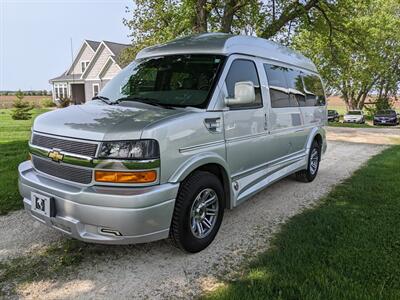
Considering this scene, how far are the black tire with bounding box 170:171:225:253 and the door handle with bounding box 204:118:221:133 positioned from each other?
47 centimetres

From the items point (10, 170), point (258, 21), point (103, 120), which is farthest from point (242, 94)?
point (258, 21)

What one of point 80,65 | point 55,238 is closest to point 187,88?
point 55,238

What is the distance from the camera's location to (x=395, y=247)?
3758 mm

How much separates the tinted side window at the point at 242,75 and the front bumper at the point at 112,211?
4.75ft

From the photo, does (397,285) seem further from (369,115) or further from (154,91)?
(369,115)

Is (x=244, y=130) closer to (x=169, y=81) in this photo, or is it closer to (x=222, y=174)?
(x=222, y=174)

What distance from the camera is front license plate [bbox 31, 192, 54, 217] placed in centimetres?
325

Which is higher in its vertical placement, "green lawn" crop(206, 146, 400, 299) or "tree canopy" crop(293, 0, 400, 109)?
"tree canopy" crop(293, 0, 400, 109)

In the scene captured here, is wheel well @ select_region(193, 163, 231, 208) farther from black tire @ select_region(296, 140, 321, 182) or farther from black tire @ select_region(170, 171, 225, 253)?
black tire @ select_region(296, 140, 321, 182)

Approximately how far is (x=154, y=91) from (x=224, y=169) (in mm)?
1276

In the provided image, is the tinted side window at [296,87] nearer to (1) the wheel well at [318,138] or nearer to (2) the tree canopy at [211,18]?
(1) the wheel well at [318,138]

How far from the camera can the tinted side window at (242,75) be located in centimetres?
406

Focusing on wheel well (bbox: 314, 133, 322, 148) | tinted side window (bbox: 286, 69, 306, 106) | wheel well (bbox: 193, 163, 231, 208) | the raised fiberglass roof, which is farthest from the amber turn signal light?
wheel well (bbox: 314, 133, 322, 148)

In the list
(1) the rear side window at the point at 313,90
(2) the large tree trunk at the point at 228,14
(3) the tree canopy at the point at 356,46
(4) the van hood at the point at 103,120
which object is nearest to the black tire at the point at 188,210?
(4) the van hood at the point at 103,120
